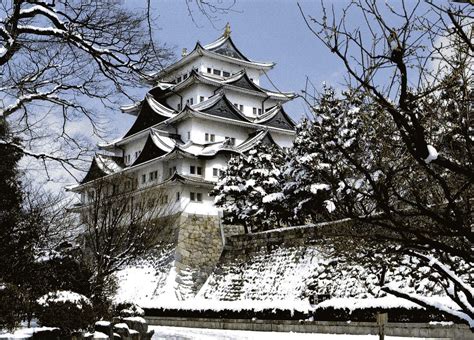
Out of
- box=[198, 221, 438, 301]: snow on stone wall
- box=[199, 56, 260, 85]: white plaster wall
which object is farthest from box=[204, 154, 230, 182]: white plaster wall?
box=[199, 56, 260, 85]: white plaster wall

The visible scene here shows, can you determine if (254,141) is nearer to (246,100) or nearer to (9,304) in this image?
(246,100)

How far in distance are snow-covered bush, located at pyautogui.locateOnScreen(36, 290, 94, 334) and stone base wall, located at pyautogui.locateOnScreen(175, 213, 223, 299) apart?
1745 cm

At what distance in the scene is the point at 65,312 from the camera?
1368 cm

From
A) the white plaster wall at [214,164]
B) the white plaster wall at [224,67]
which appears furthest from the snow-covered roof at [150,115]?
the white plaster wall at [214,164]

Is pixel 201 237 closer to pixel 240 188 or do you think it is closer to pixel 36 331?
pixel 240 188

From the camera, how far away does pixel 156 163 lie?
3728cm

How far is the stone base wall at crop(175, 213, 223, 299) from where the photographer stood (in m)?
32.3

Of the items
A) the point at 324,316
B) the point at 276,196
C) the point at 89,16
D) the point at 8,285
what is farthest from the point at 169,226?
the point at 89,16

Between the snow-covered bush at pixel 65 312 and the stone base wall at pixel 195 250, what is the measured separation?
17.5m

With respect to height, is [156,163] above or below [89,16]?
above

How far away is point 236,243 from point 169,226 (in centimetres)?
496

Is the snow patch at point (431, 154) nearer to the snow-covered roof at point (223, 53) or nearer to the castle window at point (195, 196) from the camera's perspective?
the castle window at point (195, 196)

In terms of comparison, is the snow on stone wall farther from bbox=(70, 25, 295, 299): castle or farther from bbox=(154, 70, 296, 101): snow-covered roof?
bbox=(154, 70, 296, 101): snow-covered roof

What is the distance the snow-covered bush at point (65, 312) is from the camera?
13.5 metres
